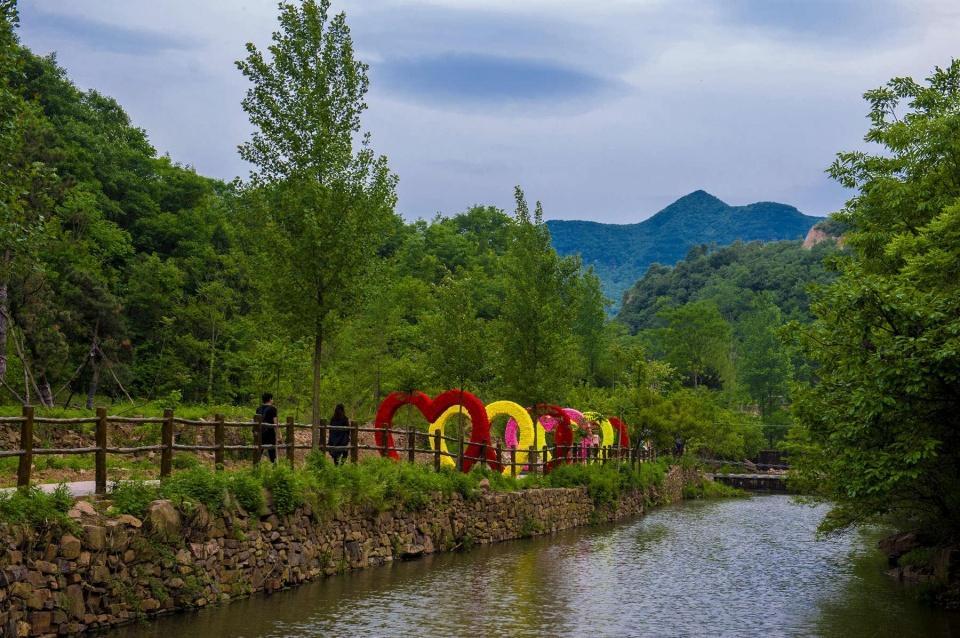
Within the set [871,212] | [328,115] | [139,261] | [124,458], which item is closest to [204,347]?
[139,261]

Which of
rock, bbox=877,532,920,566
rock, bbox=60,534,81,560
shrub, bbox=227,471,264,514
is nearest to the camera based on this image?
rock, bbox=60,534,81,560

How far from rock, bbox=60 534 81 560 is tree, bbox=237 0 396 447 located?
833 cm

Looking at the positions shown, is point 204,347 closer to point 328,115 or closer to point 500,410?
point 500,410

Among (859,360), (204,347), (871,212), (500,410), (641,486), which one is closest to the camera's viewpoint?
(859,360)

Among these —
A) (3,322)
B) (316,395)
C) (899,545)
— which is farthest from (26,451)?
(3,322)

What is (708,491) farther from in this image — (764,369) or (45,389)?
(45,389)

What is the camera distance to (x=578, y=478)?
3123 cm

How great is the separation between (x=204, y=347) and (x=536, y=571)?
29.8m

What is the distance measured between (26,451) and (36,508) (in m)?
0.94

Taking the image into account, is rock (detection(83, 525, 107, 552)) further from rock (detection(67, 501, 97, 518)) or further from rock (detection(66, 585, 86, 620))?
rock (detection(66, 585, 86, 620))

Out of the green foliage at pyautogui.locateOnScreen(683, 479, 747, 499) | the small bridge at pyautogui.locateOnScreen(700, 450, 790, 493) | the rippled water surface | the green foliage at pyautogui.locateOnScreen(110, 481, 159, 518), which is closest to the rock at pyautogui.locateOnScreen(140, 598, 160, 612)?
the rippled water surface

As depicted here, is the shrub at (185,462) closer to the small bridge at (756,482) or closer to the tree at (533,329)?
the tree at (533,329)

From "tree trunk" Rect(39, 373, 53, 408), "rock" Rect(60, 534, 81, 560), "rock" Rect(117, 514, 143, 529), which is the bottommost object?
"rock" Rect(60, 534, 81, 560)

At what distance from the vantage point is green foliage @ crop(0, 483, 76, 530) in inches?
433
